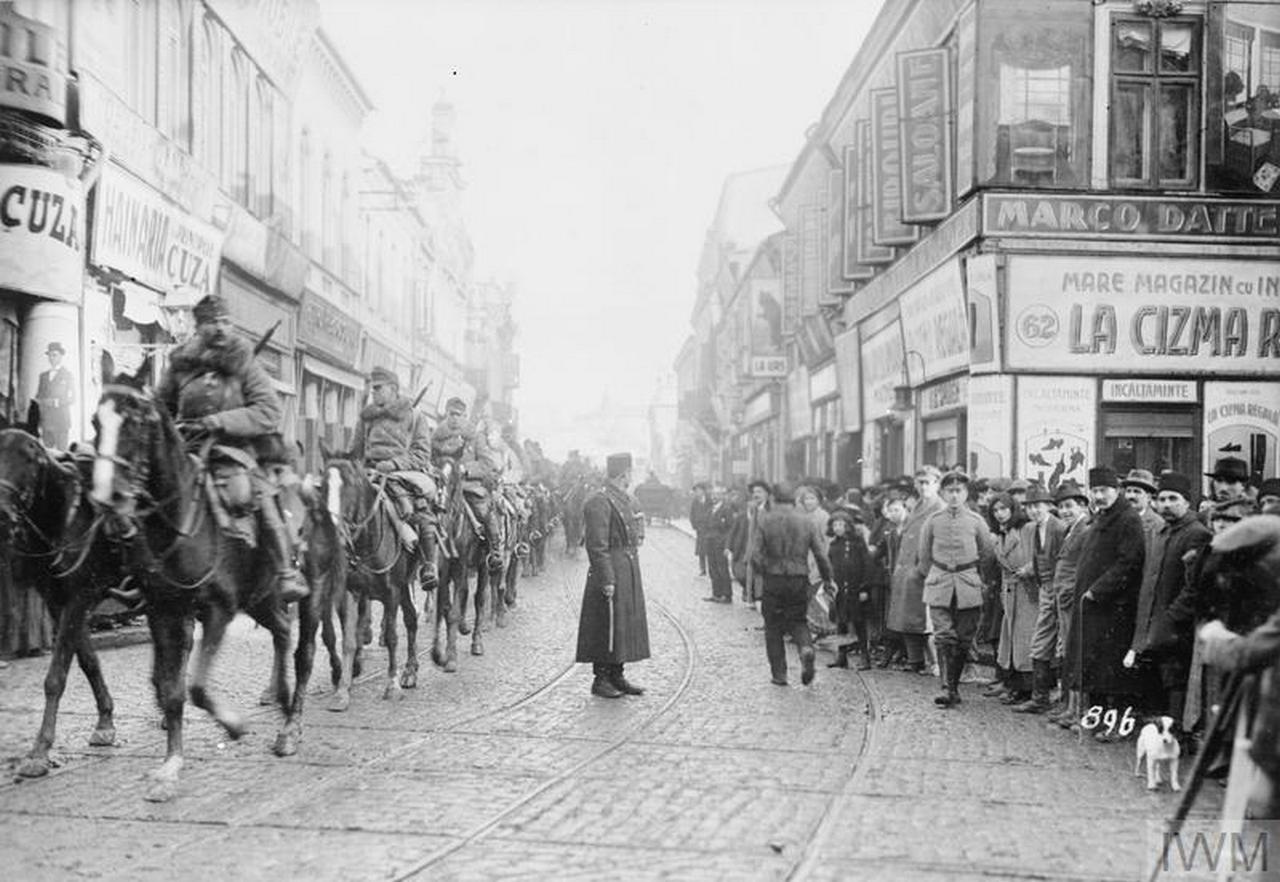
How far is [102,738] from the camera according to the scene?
29.3 ft

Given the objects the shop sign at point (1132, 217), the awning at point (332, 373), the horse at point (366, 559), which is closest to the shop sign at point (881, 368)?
the shop sign at point (1132, 217)

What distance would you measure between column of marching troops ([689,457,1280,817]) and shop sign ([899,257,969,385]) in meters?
5.37

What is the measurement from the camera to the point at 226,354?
8555 mm

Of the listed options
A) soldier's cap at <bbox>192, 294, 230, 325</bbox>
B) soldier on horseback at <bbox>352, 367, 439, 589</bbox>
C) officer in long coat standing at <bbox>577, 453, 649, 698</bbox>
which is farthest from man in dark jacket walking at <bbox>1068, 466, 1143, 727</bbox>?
soldier's cap at <bbox>192, 294, 230, 325</bbox>

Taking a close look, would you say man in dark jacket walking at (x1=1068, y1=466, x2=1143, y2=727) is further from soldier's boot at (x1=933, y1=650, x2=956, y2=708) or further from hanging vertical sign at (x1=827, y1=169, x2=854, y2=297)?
hanging vertical sign at (x1=827, y1=169, x2=854, y2=297)

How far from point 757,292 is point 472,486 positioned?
28130mm

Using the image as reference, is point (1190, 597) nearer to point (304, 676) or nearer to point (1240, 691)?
→ point (1240, 691)

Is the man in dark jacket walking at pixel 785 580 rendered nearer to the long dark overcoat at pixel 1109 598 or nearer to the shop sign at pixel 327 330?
the long dark overcoat at pixel 1109 598

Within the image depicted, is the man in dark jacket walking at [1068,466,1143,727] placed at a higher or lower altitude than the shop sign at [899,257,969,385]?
lower

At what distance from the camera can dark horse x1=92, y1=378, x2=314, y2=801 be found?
24.4ft

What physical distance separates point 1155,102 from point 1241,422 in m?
4.54

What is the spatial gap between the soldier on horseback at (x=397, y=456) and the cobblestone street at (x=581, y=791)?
4.37ft

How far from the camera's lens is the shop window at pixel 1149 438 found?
19297 mm

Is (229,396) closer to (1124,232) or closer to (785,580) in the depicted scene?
(785,580)
